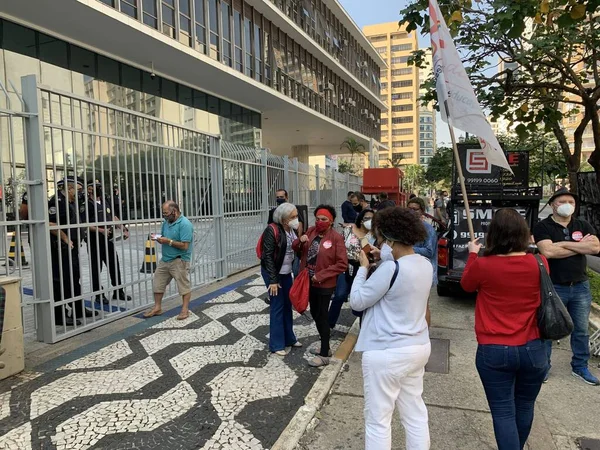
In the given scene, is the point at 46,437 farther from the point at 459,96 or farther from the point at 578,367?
the point at 578,367

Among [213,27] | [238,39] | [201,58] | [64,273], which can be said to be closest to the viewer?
[64,273]

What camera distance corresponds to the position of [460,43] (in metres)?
7.91

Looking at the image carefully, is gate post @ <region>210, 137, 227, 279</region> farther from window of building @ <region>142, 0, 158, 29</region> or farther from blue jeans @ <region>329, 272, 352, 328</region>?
window of building @ <region>142, 0, 158, 29</region>

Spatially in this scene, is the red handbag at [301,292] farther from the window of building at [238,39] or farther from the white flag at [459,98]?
the window of building at [238,39]

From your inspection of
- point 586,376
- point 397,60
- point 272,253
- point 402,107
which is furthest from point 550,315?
point 397,60

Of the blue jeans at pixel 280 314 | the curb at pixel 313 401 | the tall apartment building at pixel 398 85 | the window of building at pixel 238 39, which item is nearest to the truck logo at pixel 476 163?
the curb at pixel 313 401

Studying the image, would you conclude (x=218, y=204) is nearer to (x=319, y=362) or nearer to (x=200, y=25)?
(x=319, y=362)

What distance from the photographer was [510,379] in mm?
2445

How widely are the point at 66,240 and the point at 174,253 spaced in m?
1.29

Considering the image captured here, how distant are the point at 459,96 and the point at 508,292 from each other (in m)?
1.58

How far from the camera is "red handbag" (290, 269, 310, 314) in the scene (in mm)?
4148

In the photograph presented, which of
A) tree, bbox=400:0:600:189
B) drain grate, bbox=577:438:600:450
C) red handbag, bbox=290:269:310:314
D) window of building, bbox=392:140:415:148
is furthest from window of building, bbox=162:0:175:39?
window of building, bbox=392:140:415:148

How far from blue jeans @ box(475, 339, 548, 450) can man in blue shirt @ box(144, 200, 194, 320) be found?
407 cm

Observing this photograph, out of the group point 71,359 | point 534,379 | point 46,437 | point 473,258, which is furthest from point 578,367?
point 71,359
